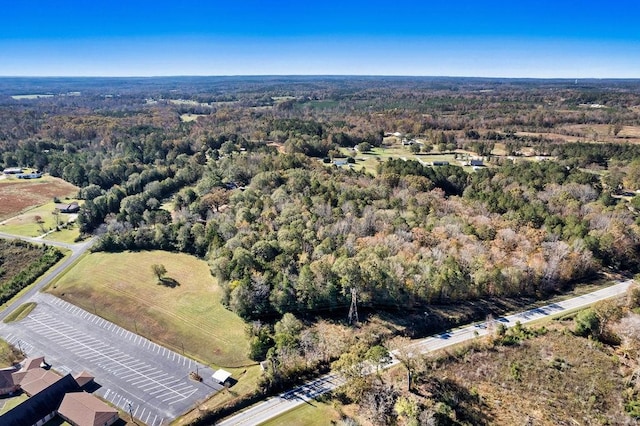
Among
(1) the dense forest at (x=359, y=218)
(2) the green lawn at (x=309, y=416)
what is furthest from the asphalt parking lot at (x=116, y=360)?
(1) the dense forest at (x=359, y=218)

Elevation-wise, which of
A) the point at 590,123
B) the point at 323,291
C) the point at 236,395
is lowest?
the point at 236,395

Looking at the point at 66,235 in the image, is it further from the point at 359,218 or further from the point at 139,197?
the point at 359,218

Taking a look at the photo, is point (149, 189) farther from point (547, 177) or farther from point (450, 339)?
point (547, 177)

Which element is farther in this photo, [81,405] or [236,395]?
[236,395]

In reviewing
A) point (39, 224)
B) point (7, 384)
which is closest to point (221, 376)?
point (7, 384)

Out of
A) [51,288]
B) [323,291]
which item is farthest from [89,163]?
[323,291]

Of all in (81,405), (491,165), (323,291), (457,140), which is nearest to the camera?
(81,405)

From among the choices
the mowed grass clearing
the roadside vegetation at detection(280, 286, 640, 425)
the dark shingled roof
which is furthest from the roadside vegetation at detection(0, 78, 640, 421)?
the dark shingled roof
